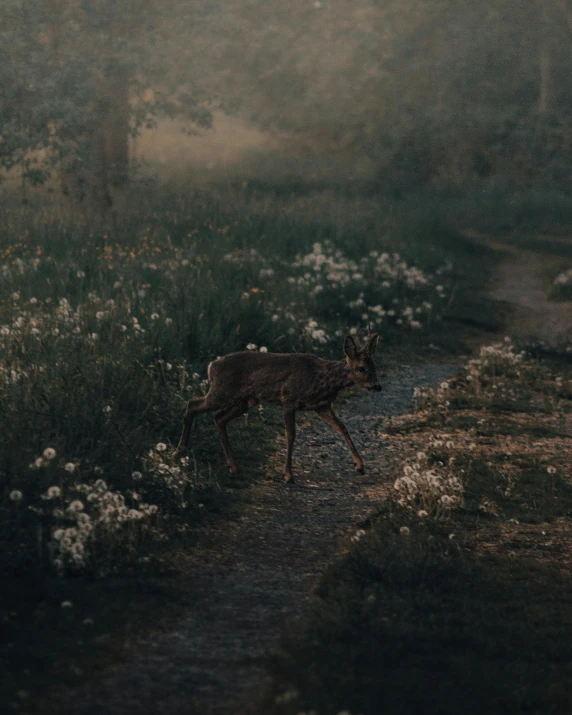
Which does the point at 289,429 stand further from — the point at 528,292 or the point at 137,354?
the point at 528,292

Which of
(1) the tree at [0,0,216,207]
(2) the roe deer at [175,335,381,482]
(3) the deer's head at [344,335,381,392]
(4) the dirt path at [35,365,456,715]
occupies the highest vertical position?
(1) the tree at [0,0,216,207]

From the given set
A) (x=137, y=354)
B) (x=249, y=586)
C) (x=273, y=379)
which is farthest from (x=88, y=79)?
(x=249, y=586)

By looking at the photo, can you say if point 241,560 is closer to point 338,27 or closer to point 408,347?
point 408,347

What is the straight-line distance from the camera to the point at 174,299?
37.2 feet

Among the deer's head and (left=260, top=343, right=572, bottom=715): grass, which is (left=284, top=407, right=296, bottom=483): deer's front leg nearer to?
the deer's head

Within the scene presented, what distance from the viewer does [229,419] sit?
7.41 metres

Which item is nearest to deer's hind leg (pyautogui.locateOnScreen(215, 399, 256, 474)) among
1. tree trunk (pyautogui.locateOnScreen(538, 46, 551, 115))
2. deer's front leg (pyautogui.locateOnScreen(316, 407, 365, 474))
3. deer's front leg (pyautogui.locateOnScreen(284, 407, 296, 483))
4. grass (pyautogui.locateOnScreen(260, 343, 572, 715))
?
deer's front leg (pyautogui.locateOnScreen(284, 407, 296, 483))

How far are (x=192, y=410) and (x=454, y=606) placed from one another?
2.98 metres

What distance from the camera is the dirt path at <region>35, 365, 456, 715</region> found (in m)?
4.17

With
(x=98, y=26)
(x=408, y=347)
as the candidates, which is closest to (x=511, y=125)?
(x=98, y=26)

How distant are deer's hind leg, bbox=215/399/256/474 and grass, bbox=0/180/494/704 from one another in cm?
15

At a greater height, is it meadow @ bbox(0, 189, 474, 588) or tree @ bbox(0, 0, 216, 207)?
Result: tree @ bbox(0, 0, 216, 207)

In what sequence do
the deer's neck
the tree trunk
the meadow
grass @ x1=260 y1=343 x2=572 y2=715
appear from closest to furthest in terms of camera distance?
grass @ x1=260 y1=343 x2=572 y2=715 < the meadow < the deer's neck < the tree trunk

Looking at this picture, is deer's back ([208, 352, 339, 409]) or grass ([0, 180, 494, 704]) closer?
grass ([0, 180, 494, 704])
